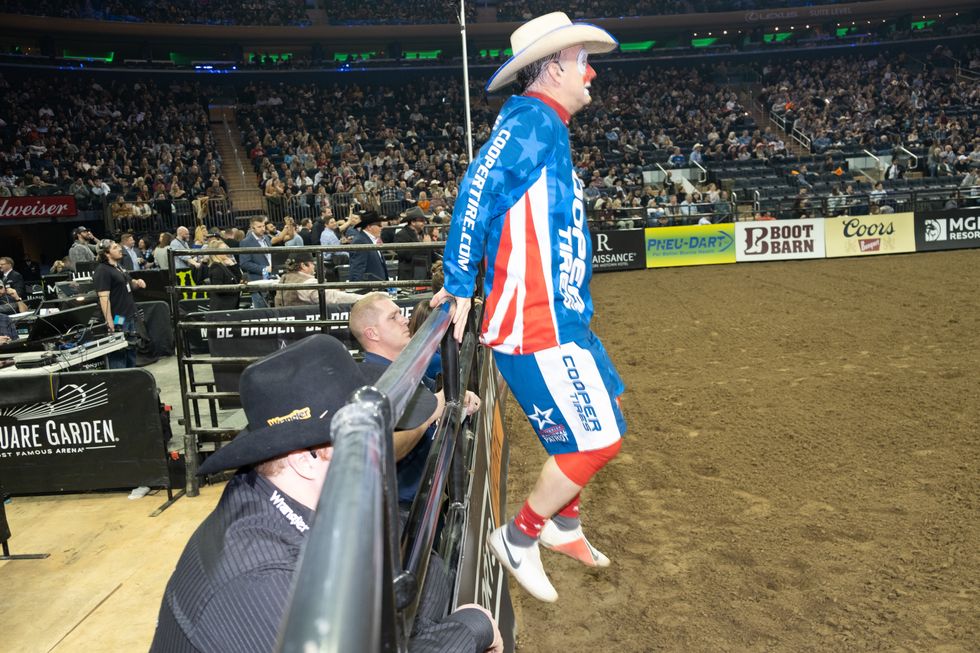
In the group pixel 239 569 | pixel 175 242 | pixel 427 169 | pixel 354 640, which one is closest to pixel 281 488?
pixel 239 569

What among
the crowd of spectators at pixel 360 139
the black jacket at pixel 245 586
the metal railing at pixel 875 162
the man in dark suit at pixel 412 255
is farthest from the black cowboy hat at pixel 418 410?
the metal railing at pixel 875 162

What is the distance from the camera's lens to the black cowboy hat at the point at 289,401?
1.41m

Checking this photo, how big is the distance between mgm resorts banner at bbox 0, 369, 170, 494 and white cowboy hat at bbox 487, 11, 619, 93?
4.94m

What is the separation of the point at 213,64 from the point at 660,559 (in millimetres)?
35944

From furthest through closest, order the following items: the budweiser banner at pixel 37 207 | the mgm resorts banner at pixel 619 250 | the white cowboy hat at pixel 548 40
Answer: the budweiser banner at pixel 37 207, the mgm resorts banner at pixel 619 250, the white cowboy hat at pixel 548 40

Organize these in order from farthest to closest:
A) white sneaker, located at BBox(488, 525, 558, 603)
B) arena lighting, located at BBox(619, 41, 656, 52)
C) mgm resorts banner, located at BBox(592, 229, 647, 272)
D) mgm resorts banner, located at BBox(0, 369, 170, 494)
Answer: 1. arena lighting, located at BBox(619, 41, 656, 52)
2. mgm resorts banner, located at BBox(592, 229, 647, 272)
3. mgm resorts banner, located at BBox(0, 369, 170, 494)
4. white sneaker, located at BBox(488, 525, 558, 603)

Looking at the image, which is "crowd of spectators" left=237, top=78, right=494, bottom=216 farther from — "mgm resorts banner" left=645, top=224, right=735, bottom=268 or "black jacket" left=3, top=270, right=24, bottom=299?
"black jacket" left=3, top=270, right=24, bottom=299

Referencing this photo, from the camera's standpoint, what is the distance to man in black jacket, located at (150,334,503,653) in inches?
47.6

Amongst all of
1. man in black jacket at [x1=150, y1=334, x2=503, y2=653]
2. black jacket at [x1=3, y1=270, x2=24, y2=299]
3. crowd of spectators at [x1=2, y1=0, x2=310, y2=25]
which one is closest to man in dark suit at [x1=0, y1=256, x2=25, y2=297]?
black jacket at [x1=3, y1=270, x2=24, y2=299]

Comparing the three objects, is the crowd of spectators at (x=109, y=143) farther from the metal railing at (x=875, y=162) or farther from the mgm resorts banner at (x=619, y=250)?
the metal railing at (x=875, y=162)

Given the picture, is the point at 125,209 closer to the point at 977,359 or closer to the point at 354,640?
the point at 977,359

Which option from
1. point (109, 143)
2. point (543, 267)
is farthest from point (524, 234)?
point (109, 143)

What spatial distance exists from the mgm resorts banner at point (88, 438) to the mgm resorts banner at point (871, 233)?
16.9m

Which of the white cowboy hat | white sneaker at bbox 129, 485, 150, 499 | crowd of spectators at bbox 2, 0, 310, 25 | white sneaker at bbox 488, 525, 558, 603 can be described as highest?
crowd of spectators at bbox 2, 0, 310, 25
